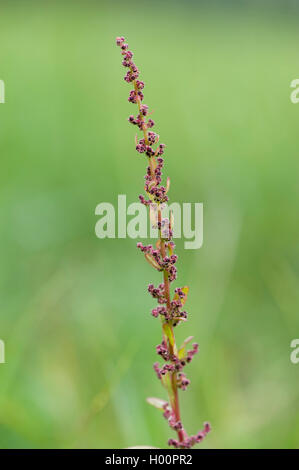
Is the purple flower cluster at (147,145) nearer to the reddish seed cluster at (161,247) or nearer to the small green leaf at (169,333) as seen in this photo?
the reddish seed cluster at (161,247)

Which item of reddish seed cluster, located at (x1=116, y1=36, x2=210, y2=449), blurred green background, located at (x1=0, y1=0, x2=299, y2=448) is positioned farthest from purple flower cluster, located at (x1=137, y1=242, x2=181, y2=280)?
blurred green background, located at (x1=0, y1=0, x2=299, y2=448)

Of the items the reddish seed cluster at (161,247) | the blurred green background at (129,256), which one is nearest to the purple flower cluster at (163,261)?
the reddish seed cluster at (161,247)

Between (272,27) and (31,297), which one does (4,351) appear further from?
(272,27)

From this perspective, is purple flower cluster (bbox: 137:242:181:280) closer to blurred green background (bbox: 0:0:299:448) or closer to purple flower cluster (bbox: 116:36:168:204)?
purple flower cluster (bbox: 116:36:168:204)

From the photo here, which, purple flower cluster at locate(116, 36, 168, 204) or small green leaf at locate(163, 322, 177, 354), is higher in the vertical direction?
purple flower cluster at locate(116, 36, 168, 204)

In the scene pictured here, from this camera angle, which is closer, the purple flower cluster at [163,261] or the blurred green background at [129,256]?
the purple flower cluster at [163,261]

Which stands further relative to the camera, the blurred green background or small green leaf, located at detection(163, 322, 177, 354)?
the blurred green background

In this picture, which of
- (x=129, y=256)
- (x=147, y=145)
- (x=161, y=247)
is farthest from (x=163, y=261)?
(x=129, y=256)

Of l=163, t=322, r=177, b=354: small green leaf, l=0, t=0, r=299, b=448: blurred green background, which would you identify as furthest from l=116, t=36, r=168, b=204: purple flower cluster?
l=0, t=0, r=299, b=448: blurred green background

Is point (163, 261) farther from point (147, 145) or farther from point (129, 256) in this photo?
point (129, 256)
